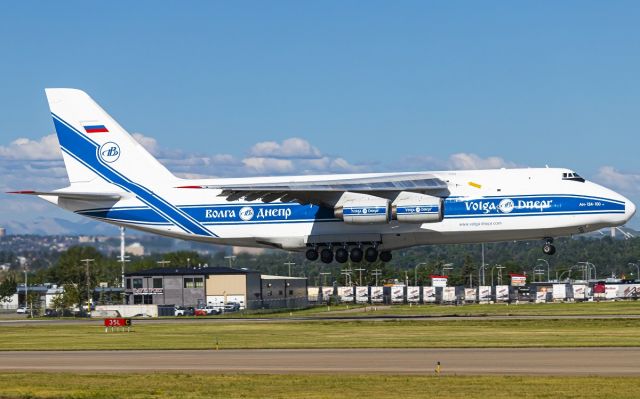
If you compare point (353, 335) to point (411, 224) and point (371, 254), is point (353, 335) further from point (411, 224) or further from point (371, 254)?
point (371, 254)

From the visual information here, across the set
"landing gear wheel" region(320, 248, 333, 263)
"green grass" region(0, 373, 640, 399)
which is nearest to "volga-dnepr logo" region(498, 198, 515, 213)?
"landing gear wheel" region(320, 248, 333, 263)

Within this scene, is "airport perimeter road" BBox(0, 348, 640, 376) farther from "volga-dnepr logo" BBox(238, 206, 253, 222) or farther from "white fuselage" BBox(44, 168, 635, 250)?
"volga-dnepr logo" BBox(238, 206, 253, 222)

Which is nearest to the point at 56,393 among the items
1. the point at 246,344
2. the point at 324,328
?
the point at 246,344

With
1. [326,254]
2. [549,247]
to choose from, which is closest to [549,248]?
[549,247]

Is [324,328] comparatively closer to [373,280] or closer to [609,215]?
[609,215]

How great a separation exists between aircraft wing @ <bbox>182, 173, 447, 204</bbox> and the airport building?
49.8m

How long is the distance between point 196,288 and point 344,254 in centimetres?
5689

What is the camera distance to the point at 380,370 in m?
30.8

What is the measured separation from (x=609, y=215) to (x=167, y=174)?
81.1 feet

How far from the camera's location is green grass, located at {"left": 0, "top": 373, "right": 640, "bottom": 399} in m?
25.4

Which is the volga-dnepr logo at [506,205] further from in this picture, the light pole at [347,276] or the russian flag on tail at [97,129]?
the light pole at [347,276]

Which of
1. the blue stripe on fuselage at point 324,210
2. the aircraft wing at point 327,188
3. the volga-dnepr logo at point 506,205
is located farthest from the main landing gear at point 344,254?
the volga-dnepr logo at point 506,205

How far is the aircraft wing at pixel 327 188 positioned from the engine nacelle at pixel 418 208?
533mm

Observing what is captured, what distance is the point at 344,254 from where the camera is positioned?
184 feet
